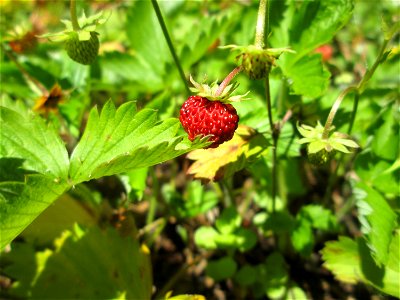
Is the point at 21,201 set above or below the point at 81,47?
below

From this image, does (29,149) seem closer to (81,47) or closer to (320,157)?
(81,47)

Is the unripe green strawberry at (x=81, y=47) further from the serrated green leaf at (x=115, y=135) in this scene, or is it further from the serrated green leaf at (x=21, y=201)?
the serrated green leaf at (x=21, y=201)

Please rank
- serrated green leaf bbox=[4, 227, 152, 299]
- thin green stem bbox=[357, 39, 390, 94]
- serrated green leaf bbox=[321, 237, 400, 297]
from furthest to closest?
serrated green leaf bbox=[4, 227, 152, 299], serrated green leaf bbox=[321, 237, 400, 297], thin green stem bbox=[357, 39, 390, 94]

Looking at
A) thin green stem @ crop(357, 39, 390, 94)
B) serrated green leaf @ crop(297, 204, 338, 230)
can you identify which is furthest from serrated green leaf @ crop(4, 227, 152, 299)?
thin green stem @ crop(357, 39, 390, 94)

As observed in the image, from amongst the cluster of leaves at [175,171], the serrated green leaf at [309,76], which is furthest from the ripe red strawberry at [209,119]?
the serrated green leaf at [309,76]

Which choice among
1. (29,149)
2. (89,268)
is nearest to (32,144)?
(29,149)

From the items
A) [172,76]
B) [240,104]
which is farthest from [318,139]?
[172,76]

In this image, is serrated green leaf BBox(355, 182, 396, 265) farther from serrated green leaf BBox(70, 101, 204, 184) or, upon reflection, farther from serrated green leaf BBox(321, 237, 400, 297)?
serrated green leaf BBox(70, 101, 204, 184)
